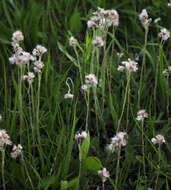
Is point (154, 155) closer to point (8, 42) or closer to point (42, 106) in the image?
point (42, 106)

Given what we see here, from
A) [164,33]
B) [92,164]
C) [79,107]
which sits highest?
[164,33]

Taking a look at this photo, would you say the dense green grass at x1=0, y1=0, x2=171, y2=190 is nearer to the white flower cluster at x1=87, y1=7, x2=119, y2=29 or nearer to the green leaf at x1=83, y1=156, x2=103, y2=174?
the green leaf at x1=83, y1=156, x2=103, y2=174

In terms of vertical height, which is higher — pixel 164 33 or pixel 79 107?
pixel 164 33

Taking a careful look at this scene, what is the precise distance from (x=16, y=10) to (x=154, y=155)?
156cm

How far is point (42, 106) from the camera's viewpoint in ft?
5.80

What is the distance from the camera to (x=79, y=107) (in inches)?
70.3

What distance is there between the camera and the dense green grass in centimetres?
138

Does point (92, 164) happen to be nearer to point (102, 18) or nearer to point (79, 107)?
point (79, 107)

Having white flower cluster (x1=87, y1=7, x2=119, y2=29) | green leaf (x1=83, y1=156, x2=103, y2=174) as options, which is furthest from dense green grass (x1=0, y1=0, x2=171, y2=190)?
white flower cluster (x1=87, y1=7, x2=119, y2=29)

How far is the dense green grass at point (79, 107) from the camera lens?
138cm

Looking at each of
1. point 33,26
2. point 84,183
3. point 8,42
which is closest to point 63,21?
point 33,26

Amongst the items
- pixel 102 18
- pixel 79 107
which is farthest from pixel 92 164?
pixel 102 18

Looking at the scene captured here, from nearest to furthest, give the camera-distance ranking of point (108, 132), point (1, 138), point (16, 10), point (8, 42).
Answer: point (1, 138) < point (108, 132) < point (8, 42) < point (16, 10)

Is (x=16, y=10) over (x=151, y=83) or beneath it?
over
